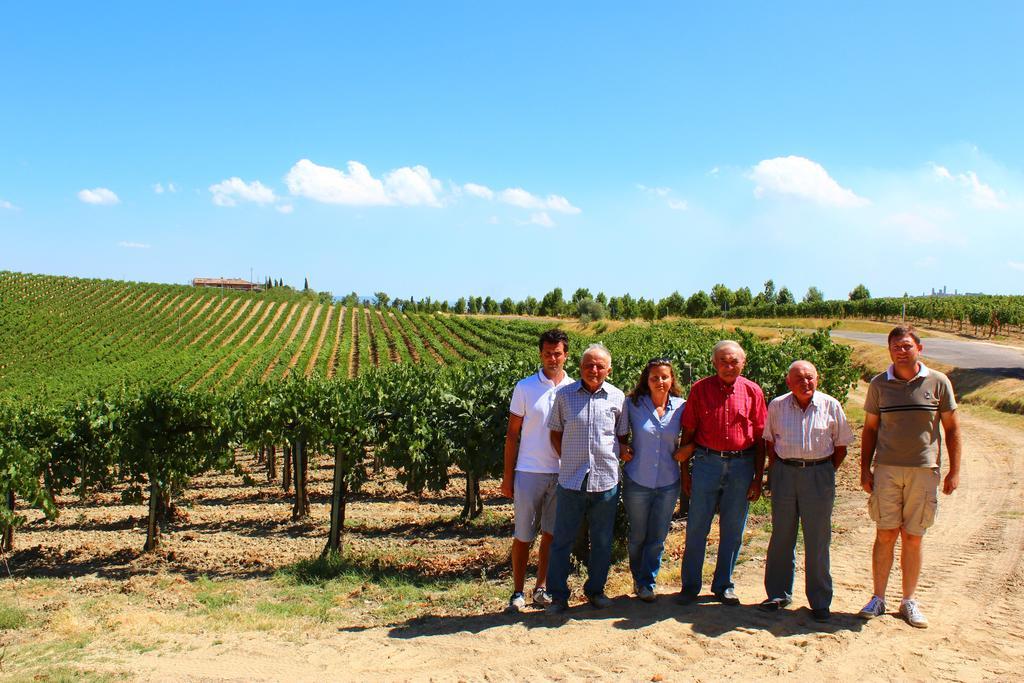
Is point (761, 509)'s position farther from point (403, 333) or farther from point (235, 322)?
point (235, 322)

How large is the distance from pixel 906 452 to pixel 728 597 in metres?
1.78

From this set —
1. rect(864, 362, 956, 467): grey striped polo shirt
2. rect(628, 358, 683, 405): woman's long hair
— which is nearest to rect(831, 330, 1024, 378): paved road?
rect(864, 362, 956, 467): grey striped polo shirt

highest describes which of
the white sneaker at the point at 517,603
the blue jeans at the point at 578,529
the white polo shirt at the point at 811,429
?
the white polo shirt at the point at 811,429

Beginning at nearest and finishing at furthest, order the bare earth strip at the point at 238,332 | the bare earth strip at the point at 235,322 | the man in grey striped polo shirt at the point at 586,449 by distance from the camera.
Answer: the man in grey striped polo shirt at the point at 586,449 → the bare earth strip at the point at 238,332 → the bare earth strip at the point at 235,322

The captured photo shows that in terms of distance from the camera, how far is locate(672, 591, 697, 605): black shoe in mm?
5387

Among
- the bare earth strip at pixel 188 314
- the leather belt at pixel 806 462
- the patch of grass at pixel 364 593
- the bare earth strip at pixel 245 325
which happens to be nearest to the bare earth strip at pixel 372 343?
the bare earth strip at pixel 245 325

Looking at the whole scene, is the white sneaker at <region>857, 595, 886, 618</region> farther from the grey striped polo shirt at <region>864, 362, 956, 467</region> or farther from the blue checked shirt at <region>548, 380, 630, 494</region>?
the blue checked shirt at <region>548, 380, 630, 494</region>

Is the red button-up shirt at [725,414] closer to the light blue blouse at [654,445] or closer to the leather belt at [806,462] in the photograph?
the light blue blouse at [654,445]

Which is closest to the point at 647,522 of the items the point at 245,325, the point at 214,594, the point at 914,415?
the point at 914,415

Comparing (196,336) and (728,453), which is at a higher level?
(728,453)

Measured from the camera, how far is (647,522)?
5328mm

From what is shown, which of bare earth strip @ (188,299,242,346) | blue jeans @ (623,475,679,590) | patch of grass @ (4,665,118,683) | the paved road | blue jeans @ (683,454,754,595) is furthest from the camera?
bare earth strip @ (188,299,242,346)

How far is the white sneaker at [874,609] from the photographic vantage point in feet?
16.6

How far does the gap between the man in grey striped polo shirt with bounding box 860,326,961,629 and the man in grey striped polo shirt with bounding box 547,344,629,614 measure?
185 cm
